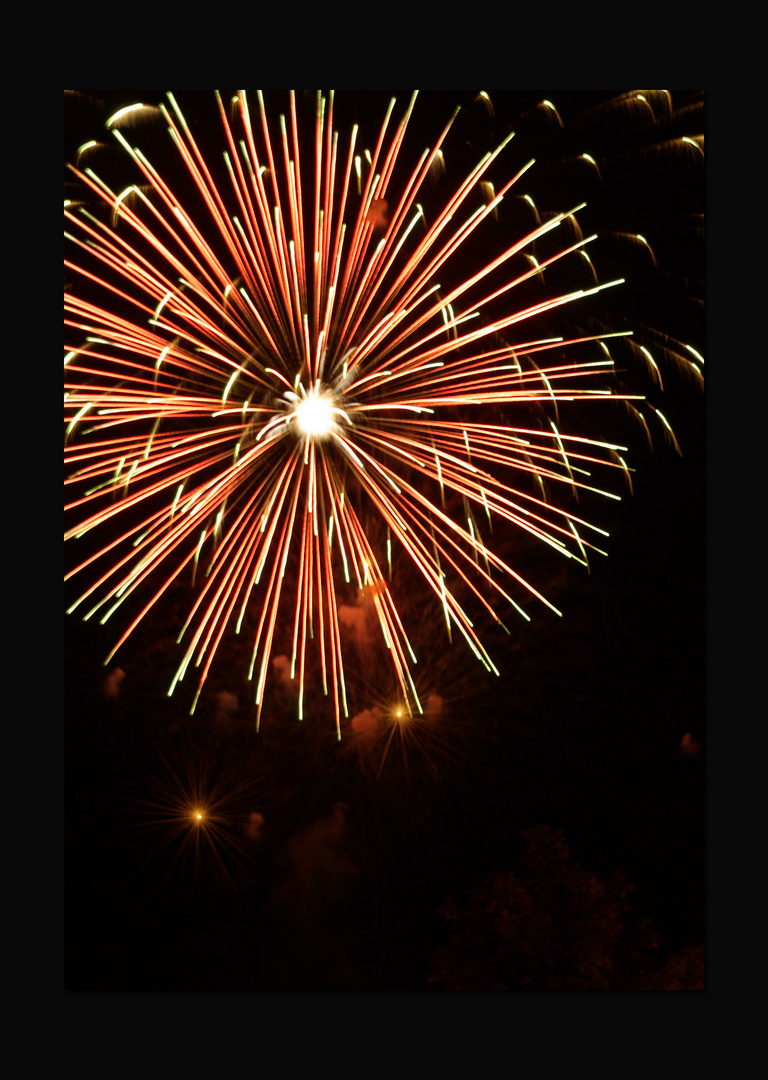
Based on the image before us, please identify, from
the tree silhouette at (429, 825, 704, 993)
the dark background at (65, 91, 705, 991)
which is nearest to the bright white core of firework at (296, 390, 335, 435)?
the dark background at (65, 91, 705, 991)

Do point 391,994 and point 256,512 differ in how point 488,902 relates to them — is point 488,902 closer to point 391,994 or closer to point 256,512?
point 391,994

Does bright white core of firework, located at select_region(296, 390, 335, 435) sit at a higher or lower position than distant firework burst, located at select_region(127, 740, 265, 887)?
higher

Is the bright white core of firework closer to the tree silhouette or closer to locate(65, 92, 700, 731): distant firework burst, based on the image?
locate(65, 92, 700, 731): distant firework burst

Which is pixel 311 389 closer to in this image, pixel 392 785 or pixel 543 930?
pixel 392 785

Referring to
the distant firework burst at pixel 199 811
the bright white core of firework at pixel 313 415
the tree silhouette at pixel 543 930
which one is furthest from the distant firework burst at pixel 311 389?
the tree silhouette at pixel 543 930

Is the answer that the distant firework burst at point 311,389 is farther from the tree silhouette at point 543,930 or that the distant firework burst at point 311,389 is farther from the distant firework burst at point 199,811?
the tree silhouette at point 543,930

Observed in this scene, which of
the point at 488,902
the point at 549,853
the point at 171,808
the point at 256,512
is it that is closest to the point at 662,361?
the point at 256,512
